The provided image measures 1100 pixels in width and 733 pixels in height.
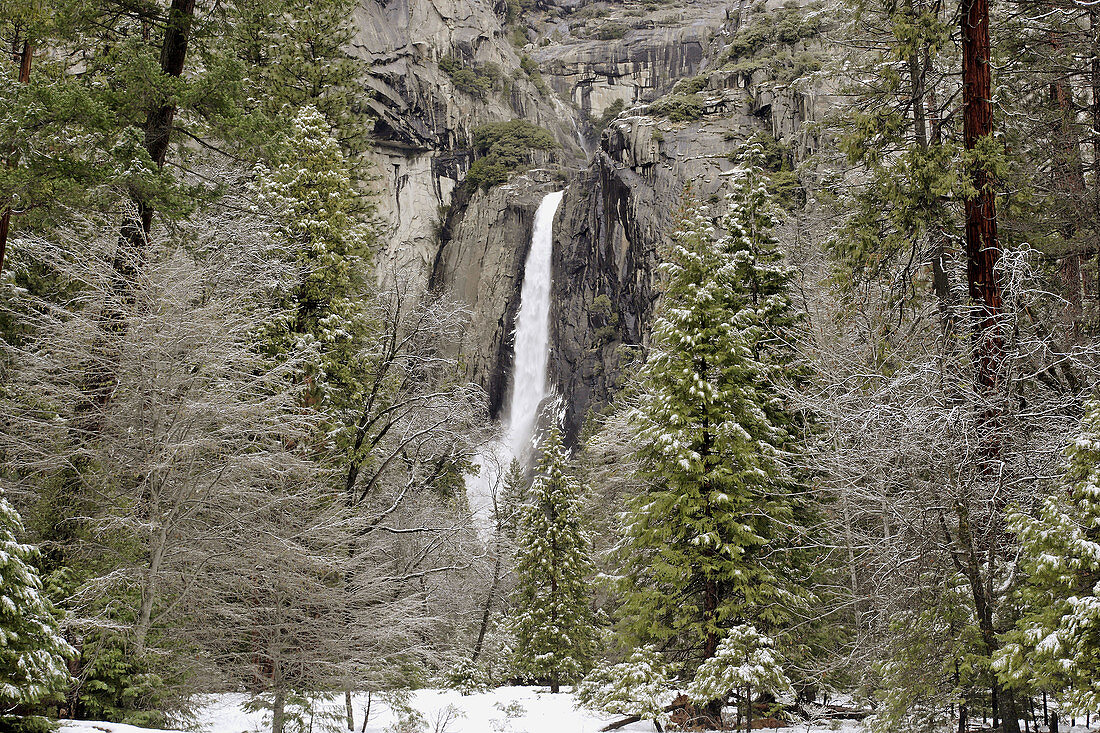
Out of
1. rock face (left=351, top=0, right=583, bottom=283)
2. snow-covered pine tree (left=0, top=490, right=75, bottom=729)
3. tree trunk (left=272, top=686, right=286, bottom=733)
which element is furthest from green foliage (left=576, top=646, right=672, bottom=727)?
rock face (left=351, top=0, right=583, bottom=283)

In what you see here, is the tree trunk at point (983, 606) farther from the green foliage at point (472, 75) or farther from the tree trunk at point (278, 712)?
the green foliage at point (472, 75)

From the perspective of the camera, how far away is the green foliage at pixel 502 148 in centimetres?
6159

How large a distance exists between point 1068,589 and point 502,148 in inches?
2426

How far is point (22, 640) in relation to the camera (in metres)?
5.49

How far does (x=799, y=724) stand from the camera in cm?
1235

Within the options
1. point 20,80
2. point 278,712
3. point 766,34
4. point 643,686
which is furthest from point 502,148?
point 643,686

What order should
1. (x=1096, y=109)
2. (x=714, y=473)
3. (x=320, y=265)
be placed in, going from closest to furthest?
(x=1096, y=109), (x=714, y=473), (x=320, y=265)

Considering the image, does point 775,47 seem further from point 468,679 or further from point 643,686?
point 643,686

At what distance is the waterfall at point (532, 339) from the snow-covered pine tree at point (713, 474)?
126 ft

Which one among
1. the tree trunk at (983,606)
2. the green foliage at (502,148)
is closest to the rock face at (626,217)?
the green foliage at (502,148)

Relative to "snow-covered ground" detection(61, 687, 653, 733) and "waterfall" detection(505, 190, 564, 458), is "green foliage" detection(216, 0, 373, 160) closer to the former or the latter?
"snow-covered ground" detection(61, 687, 653, 733)

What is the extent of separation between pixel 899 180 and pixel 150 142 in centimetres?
1024

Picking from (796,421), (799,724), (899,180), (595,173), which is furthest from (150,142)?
(595,173)

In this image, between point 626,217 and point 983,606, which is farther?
point 626,217
